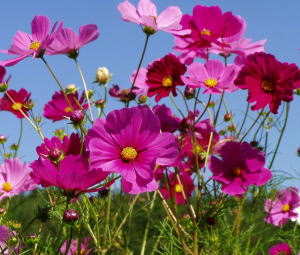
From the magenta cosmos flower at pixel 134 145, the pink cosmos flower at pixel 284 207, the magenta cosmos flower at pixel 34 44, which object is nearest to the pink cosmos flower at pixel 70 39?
the magenta cosmos flower at pixel 34 44

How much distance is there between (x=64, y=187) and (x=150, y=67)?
63cm

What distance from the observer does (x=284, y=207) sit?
1936 mm

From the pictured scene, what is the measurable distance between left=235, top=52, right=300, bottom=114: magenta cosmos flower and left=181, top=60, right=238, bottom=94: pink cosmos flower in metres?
0.03

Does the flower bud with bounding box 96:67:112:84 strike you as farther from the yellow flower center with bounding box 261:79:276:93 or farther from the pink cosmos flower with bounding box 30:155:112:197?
the pink cosmos flower with bounding box 30:155:112:197

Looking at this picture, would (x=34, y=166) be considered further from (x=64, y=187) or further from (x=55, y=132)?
(x=55, y=132)

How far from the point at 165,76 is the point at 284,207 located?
933mm

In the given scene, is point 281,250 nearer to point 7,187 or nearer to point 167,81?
point 167,81

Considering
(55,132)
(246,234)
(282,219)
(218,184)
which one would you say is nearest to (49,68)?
(218,184)

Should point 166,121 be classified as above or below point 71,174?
above

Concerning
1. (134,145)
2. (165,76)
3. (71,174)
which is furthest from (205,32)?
(71,174)

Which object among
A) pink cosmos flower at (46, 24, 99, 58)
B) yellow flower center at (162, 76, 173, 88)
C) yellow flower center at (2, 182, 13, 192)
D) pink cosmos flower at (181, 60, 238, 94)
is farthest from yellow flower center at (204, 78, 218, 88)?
yellow flower center at (2, 182, 13, 192)

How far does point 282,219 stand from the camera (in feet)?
6.26

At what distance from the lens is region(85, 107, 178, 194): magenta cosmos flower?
770mm

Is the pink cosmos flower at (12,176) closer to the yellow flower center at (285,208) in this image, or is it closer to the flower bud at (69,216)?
the flower bud at (69,216)
